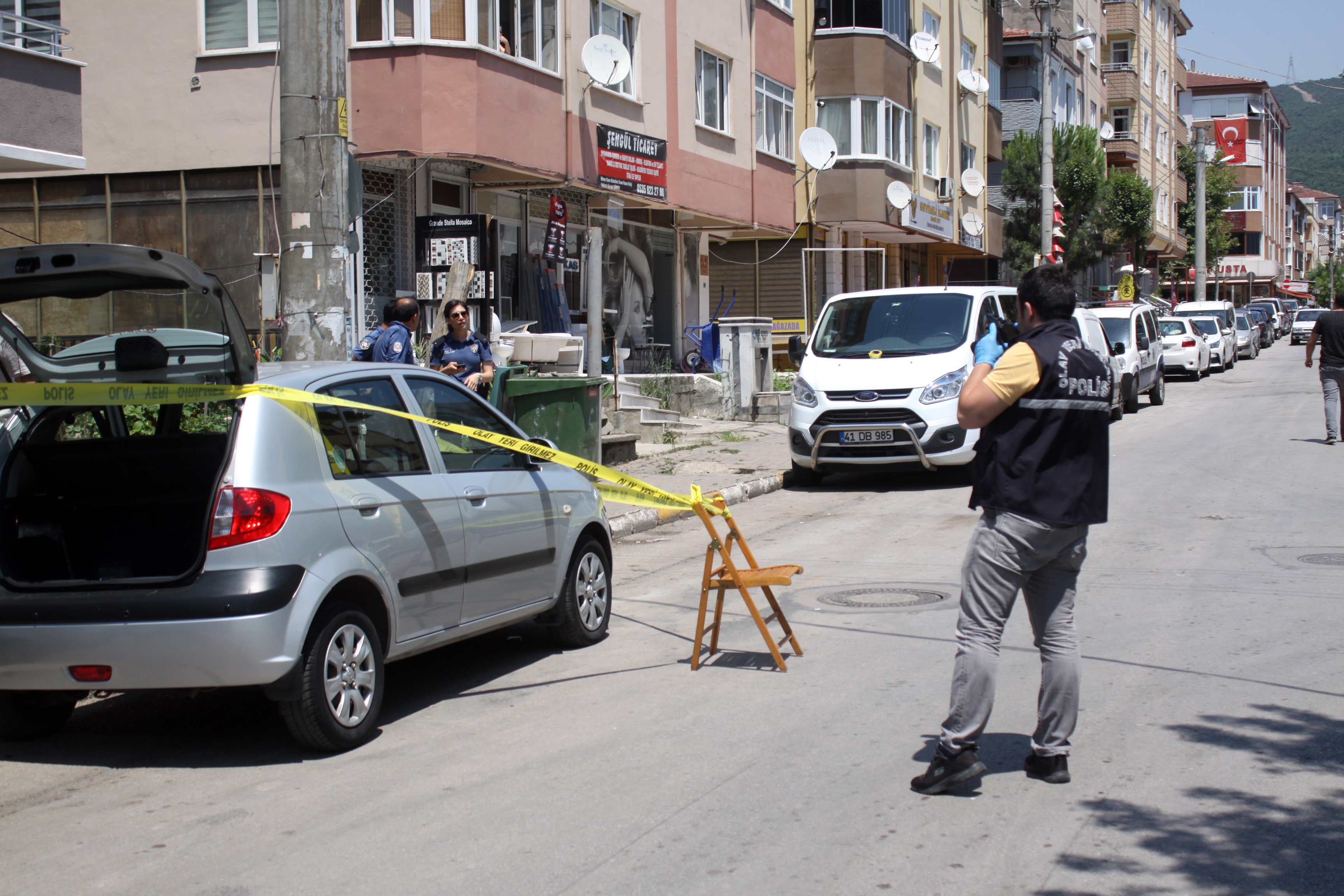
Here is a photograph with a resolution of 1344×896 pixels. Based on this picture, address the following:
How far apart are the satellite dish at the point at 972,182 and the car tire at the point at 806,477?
23571 mm

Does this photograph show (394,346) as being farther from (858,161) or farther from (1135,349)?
(858,161)

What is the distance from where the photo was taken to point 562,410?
41.1 ft

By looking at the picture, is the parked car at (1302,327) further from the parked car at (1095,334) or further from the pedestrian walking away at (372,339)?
the pedestrian walking away at (372,339)

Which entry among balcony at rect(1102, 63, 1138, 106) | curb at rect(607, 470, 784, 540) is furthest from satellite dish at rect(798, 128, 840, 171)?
balcony at rect(1102, 63, 1138, 106)

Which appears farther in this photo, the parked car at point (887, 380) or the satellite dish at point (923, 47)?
the satellite dish at point (923, 47)

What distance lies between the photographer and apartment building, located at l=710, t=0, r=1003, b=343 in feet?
97.2

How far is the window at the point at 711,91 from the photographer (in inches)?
938

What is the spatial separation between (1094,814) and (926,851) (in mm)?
722

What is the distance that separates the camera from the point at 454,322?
10648 mm

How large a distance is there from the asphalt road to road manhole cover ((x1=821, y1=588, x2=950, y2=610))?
0.06 m

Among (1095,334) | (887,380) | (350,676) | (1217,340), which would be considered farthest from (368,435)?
(1217,340)

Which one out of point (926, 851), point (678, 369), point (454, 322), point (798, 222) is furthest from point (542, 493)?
point (798, 222)

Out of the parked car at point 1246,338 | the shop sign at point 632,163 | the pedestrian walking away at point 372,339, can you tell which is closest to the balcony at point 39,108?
the pedestrian walking away at point 372,339

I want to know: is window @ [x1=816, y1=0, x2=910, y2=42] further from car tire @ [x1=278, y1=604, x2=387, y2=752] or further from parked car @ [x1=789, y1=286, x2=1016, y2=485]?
car tire @ [x1=278, y1=604, x2=387, y2=752]
